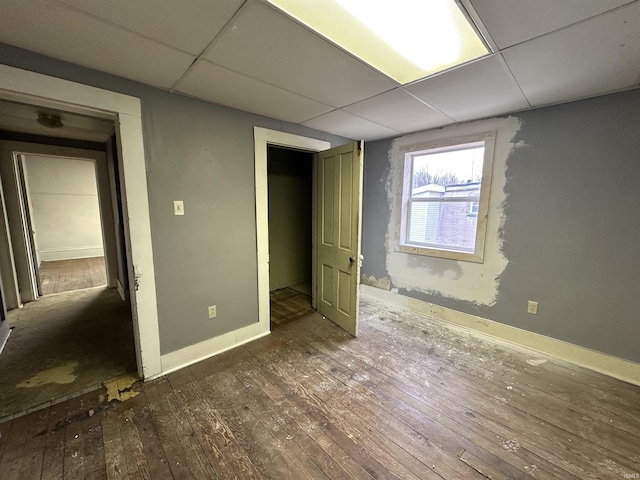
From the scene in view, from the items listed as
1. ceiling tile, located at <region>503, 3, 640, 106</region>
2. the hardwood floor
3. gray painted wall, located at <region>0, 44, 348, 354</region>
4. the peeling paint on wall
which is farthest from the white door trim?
the hardwood floor

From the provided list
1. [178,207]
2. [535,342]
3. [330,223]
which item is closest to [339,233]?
[330,223]

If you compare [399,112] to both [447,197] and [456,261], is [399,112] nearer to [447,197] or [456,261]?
[447,197]

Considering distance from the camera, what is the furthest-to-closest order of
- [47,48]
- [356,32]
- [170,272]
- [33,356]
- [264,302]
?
[264,302] < [33,356] < [170,272] < [47,48] < [356,32]

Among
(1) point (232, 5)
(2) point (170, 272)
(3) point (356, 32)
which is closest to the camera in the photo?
(1) point (232, 5)

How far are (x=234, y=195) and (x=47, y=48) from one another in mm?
1371

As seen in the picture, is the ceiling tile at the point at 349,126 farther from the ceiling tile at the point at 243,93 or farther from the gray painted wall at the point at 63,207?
the gray painted wall at the point at 63,207

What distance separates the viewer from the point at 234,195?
7.81 ft

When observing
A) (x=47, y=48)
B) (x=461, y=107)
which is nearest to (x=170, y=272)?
(x=47, y=48)

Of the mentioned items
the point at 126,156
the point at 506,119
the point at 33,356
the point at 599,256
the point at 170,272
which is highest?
the point at 506,119

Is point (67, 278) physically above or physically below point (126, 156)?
below

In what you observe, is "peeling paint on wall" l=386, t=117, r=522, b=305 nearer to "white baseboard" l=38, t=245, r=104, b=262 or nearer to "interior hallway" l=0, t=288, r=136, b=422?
"interior hallway" l=0, t=288, r=136, b=422

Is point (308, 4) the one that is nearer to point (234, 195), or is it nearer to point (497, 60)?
point (497, 60)

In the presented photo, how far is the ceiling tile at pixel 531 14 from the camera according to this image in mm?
1102

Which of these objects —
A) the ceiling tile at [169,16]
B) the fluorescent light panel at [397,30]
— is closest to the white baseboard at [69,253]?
the ceiling tile at [169,16]
